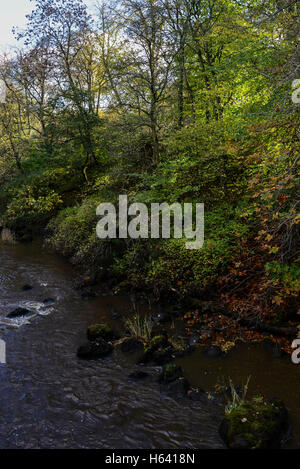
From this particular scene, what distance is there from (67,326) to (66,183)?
12730mm

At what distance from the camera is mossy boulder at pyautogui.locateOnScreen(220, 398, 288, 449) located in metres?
4.05

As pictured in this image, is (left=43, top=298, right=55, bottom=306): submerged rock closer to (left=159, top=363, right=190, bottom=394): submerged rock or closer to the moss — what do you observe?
the moss

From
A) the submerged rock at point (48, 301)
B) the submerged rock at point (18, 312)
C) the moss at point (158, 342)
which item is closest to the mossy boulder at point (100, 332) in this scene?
the moss at point (158, 342)

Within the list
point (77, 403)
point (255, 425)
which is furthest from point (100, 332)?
point (255, 425)

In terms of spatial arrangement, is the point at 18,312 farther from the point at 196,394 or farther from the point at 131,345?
the point at 196,394

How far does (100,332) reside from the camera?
284 inches

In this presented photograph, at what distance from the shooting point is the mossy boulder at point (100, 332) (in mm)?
7146

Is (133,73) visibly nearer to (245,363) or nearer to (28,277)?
(28,277)

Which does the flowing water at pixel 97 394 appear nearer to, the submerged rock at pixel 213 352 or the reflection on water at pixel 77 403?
the reflection on water at pixel 77 403

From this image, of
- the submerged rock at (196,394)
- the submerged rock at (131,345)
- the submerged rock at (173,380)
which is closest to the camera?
the submerged rock at (196,394)

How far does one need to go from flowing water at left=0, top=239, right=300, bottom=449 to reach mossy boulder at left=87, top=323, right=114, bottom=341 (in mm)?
287

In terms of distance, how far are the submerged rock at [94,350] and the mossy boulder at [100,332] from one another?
1.15 feet

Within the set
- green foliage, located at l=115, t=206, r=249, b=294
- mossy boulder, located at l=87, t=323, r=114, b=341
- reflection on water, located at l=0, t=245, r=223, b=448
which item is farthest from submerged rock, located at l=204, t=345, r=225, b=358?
mossy boulder, located at l=87, t=323, r=114, b=341
